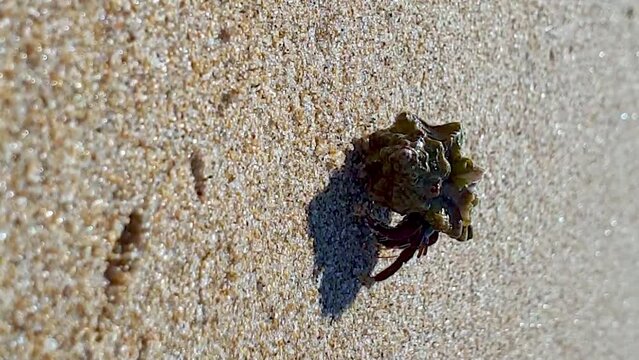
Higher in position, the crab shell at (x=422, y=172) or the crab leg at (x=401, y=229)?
the crab shell at (x=422, y=172)

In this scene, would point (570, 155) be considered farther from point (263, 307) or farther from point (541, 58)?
point (263, 307)

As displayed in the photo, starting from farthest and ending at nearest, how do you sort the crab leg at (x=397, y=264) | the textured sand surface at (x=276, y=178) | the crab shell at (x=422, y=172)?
the crab leg at (x=397, y=264), the crab shell at (x=422, y=172), the textured sand surface at (x=276, y=178)

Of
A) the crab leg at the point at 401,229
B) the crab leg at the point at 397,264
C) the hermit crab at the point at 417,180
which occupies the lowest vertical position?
the crab leg at the point at 397,264

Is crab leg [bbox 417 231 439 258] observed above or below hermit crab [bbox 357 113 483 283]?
below

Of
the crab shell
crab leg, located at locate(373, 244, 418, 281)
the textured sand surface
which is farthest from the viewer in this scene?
crab leg, located at locate(373, 244, 418, 281)

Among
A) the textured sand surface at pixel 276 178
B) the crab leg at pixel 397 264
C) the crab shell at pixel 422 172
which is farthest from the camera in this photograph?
the crab leg at pixel 397 264

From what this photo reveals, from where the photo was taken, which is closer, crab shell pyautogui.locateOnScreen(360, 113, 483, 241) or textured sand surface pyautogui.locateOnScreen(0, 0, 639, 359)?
textured sand surface pyautogui.locateOnScreen(0, 0, 639, 359)

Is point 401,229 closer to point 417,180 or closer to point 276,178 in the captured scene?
point 417,180
